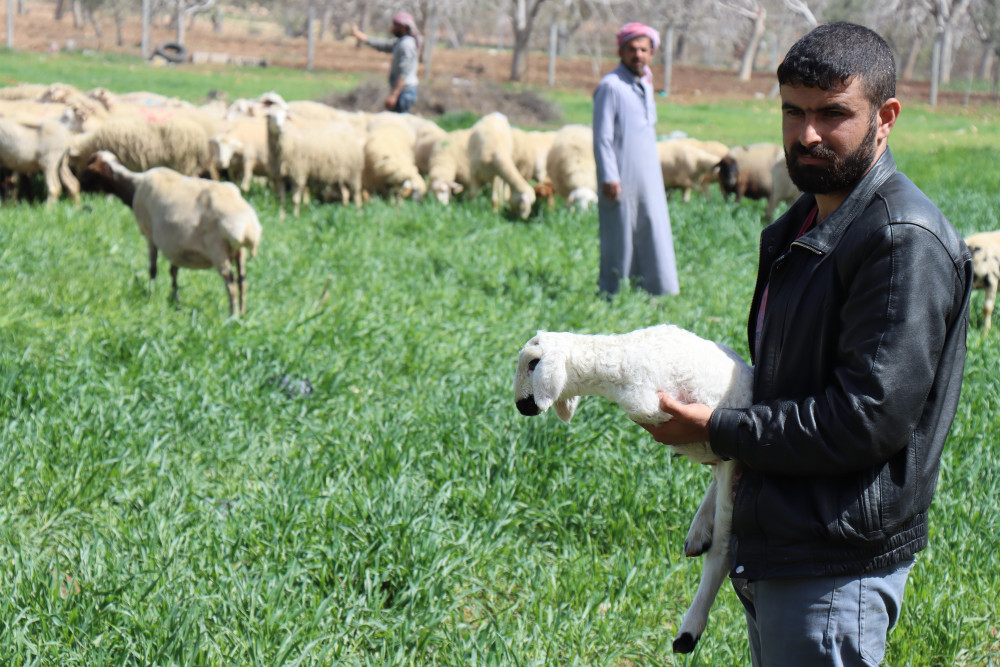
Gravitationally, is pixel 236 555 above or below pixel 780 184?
below

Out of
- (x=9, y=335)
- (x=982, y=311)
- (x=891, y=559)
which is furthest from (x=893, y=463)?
(x=982, y=311)

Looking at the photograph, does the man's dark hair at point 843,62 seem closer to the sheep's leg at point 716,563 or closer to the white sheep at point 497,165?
the sheep's leg at point 716,563

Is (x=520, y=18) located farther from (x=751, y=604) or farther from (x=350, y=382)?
(x=751, y=604)

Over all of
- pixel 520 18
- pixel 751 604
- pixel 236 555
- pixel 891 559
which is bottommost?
pixel 236 555

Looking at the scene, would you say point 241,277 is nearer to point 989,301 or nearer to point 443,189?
point 989,301

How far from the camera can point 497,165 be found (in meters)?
11.4

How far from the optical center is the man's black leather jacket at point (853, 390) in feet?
5.52

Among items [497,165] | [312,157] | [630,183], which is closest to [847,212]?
[630,183]

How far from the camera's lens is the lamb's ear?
2.05 m

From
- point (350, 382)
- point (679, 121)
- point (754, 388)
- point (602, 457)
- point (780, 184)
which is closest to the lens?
point (754, 388)

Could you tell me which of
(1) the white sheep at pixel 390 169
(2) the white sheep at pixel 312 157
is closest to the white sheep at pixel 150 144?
(2) the white sheep at pixel 312 157

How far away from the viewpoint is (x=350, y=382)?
521 centimetres

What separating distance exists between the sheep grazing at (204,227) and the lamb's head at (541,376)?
4.36 m

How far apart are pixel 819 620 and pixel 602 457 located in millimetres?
2465
